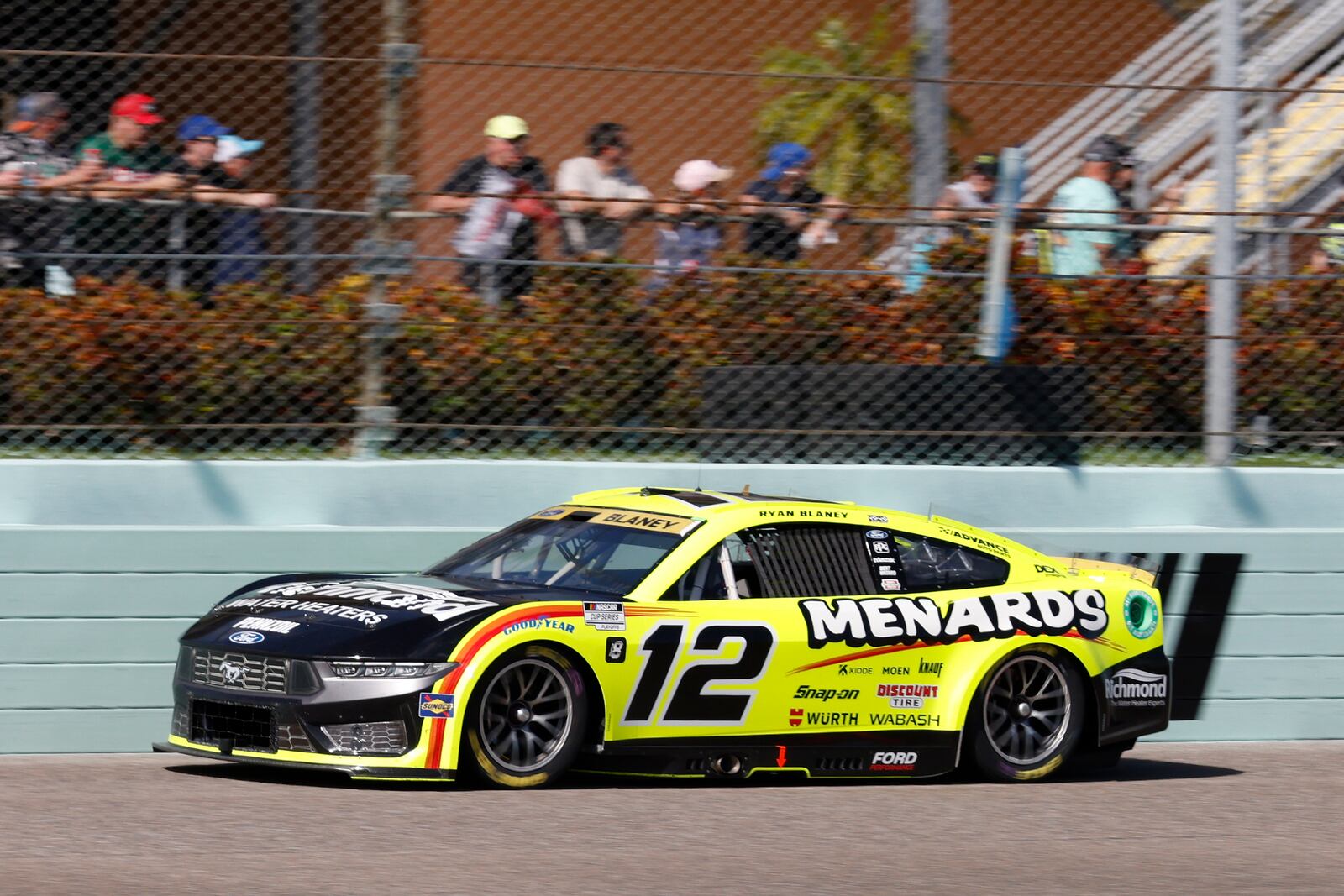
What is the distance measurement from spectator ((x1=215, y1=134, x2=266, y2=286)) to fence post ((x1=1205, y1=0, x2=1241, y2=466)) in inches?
192

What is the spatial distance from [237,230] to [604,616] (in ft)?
9.60

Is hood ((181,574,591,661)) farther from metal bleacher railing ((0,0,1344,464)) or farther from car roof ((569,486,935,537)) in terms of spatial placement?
metal bleacher railing ((0,0,1344,464))

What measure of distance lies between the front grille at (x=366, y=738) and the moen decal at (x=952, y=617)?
1771mm

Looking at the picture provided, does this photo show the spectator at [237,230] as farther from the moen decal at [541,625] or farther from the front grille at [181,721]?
the moen decal at [541,625]

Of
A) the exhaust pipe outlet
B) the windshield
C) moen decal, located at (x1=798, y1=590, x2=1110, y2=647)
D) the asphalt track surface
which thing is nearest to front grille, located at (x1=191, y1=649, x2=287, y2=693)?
the asphalt track surface

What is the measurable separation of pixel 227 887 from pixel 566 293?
4.60 meters

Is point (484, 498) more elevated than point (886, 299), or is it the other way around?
point (886, 299)

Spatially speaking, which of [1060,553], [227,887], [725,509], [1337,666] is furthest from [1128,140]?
[227,887]

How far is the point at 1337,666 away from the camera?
10.4 m

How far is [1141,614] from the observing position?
29.5ft

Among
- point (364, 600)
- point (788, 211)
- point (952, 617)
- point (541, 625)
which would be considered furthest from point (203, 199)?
point (952, 617)

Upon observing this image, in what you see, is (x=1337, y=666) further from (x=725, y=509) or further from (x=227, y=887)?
(x=227, y=887)

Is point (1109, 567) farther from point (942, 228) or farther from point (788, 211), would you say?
point (788, 211)

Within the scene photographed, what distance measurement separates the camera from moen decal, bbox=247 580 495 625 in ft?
25.3
